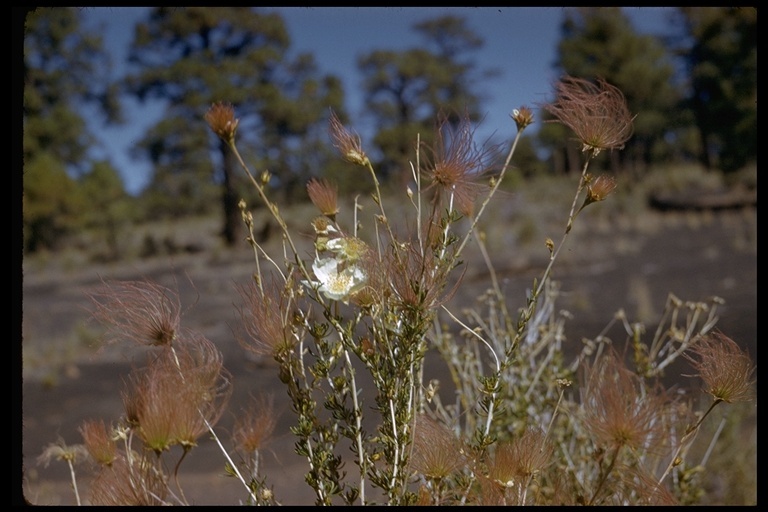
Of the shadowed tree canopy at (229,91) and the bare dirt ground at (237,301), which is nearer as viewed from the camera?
the bare dirt ground at (237,301)

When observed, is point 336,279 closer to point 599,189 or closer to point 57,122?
point 599,189

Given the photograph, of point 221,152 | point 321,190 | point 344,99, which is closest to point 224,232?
point 221,152

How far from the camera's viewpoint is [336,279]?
1.00 m

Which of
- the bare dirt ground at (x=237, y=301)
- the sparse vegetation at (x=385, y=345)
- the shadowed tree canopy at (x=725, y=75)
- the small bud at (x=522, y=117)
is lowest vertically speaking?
the bare dirt ground at (x=237, y=301)

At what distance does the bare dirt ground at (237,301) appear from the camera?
2746 millimetres

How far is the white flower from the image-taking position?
0.98 meters

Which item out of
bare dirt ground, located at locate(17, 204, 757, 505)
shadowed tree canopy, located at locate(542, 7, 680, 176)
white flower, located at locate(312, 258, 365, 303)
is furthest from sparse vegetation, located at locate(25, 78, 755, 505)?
shadowed tree canopy, located at locate(542, 7, 680, 176)

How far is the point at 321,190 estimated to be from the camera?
1.10 meters

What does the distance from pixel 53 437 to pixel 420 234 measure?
353 cm

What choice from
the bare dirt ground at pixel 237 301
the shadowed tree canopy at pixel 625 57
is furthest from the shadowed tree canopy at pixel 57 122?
the shadowed tree canopy at pixel 625 57

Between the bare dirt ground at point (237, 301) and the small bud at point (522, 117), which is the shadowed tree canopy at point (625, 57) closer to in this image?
the bare dirt ground at point (237, 301)

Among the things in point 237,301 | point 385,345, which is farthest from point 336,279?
point 237,301

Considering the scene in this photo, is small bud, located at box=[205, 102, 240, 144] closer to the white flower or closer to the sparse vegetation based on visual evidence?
the sparse vegetation

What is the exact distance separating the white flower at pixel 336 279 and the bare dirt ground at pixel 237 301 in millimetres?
211
